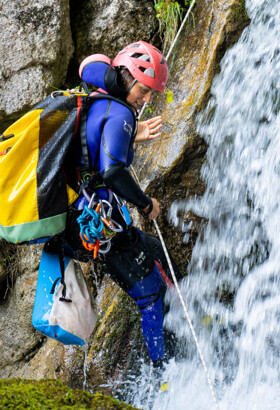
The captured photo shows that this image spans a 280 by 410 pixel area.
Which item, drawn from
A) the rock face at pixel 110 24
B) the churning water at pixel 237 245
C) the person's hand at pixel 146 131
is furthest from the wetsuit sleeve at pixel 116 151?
the rock face at pixel 110 24

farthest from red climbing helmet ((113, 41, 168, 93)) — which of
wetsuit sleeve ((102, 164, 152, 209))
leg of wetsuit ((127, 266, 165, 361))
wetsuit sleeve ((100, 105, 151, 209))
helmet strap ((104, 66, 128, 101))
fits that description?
leg of wetsuit ((127, 266, 165, 361))

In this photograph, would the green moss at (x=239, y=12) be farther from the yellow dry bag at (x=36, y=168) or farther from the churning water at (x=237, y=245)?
the yellow dry bag at (x=36, y=168)

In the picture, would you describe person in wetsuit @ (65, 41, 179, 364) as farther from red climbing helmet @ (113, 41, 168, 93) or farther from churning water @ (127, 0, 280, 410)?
churning water @ (127, 0, 280, 410)

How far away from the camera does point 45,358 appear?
4.68 meters

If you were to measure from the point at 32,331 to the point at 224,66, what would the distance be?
4.03m

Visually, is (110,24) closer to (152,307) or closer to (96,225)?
(96,225)

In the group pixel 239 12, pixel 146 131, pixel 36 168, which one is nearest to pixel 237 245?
pixel 146 131

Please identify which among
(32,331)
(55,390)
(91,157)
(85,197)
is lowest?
(32,331)

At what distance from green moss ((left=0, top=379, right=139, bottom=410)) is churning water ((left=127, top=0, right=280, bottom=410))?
181 cm

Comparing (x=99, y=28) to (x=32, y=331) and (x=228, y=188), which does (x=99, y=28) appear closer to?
(x=228, y=188)

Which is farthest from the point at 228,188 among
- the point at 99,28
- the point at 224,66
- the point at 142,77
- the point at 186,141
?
the point at 99,28

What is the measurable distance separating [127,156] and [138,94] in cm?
53

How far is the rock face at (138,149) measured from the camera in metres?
3.97

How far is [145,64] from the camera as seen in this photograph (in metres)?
2.95
